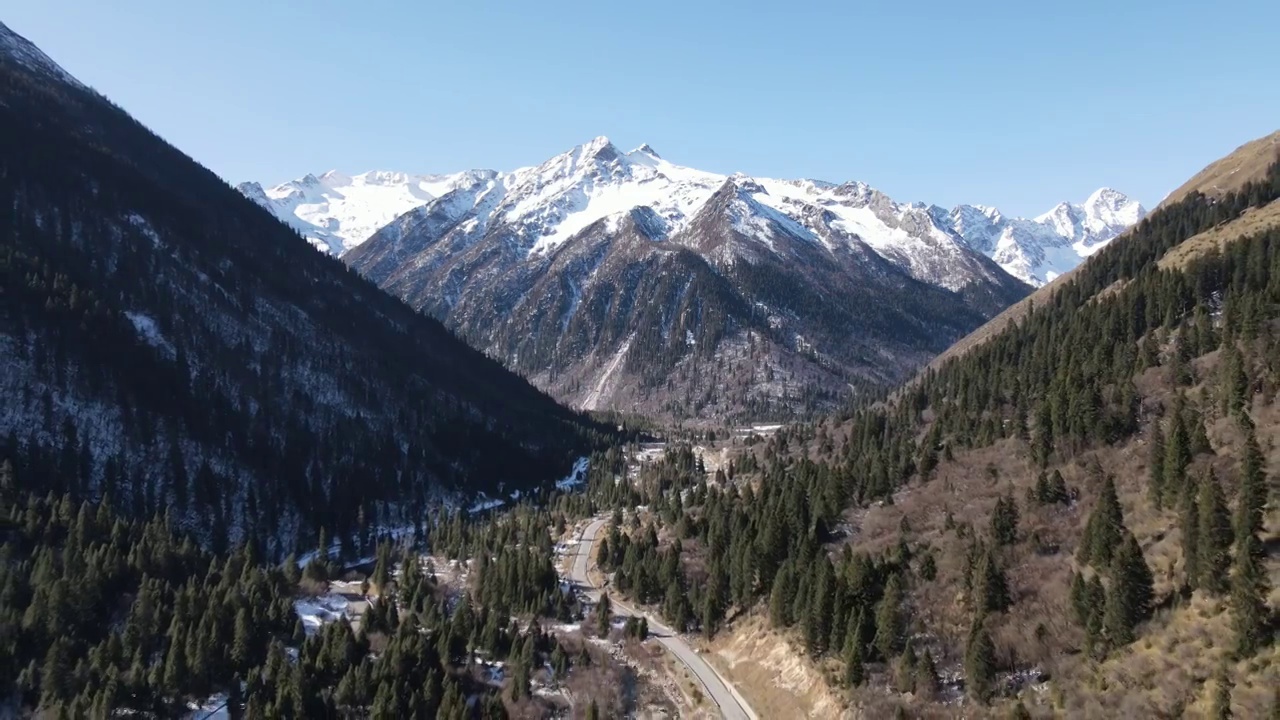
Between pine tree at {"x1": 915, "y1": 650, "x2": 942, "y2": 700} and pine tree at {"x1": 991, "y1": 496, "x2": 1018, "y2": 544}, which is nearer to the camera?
pine tree at {"x1": 915, "y1": 650, "x2": 942, "y2": 700}

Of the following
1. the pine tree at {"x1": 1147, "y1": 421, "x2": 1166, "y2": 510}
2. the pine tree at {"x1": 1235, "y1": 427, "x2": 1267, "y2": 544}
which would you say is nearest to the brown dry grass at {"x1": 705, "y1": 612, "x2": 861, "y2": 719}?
the pine tree at {"x1": 1235, "y1": 427, "x2": 1267, "y2": 544}

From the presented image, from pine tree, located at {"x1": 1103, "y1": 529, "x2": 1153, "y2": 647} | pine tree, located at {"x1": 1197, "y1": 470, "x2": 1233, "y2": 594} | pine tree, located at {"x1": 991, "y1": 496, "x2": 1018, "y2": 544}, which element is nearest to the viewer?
pine tree, located at {"x1": 1197, "y1": 470, "x2": 1233, "y2": 594}

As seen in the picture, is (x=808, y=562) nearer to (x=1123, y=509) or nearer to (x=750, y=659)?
(x=750, y=659)

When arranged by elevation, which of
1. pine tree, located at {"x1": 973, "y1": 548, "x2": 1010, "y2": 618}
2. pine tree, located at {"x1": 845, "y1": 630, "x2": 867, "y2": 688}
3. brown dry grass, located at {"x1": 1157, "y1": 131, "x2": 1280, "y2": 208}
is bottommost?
pine tree, located at {"x1": 845, "y1": 630, "x2": 867, "y2": 688}

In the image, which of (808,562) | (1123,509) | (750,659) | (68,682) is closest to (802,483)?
(808,562)

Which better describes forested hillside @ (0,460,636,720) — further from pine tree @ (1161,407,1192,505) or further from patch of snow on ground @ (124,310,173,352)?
patch of snow on ground @ (124,310,173,352)
